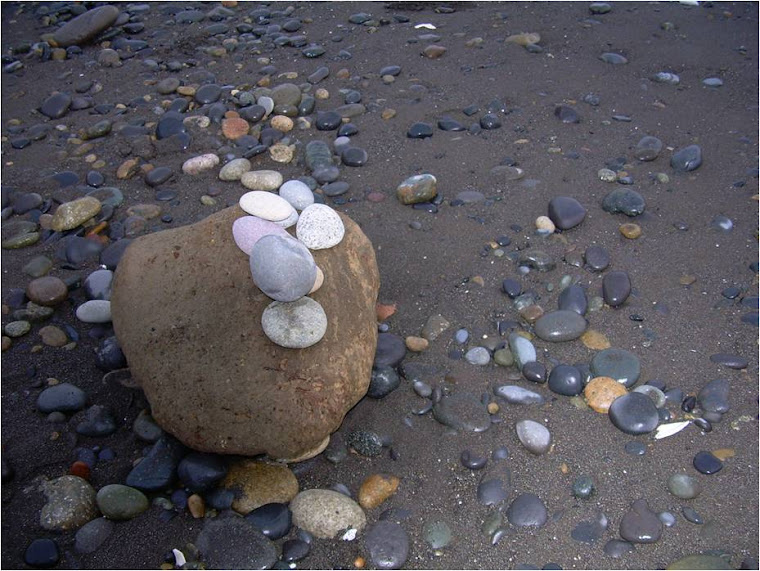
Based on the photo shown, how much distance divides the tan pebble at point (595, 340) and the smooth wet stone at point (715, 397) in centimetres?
37

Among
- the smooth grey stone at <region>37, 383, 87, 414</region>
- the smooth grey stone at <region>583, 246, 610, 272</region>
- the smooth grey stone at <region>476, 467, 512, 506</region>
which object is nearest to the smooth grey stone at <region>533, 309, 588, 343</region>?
the smooth grey stone at <region>583, 246, 610, 272</region>

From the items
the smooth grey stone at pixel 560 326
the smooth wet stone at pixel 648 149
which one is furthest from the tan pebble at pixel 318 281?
the smooth wet stone at pixel 648 149

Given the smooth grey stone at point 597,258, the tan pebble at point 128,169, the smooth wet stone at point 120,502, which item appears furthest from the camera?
the tan pebble at point 128,169

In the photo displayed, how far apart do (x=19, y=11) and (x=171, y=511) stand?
5.33 m

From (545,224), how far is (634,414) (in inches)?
44.4

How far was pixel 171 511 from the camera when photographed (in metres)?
2.24

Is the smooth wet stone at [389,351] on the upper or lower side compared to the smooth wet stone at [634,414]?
upper

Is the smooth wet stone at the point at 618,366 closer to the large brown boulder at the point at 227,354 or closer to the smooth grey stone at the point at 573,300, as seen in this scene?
the smooth grey stone at the point at 573,300

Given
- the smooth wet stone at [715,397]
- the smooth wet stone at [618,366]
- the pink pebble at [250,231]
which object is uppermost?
the pink pebble at [250,231]

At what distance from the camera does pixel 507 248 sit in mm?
3240

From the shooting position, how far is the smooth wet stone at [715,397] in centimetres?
Result: 250

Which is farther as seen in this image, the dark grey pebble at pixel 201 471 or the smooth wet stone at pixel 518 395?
the smooth wet stone at pixel 518 395

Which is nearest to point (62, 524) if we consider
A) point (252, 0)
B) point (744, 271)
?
point (744, 271)

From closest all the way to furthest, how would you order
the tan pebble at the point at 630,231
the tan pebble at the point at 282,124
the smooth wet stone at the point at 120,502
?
1. the smooth wet stone at the point at 120,502
2. the tan pebble at the point at 630,231
3. the tan pebble at the point at 282,124
